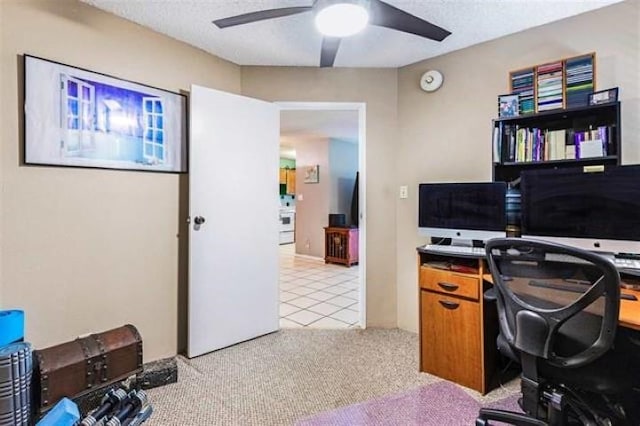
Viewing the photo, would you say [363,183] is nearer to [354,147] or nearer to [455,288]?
[455,288]

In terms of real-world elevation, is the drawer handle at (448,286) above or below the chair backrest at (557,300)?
below

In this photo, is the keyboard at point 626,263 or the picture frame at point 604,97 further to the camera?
the picture frame at point 604,97

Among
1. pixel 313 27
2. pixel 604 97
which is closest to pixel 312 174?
pixel 313 27

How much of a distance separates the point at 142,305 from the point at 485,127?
2.68 m

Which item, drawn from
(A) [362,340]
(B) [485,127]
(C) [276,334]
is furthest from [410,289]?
(B) [485,127]

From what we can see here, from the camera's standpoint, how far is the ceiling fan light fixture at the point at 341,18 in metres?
1.59

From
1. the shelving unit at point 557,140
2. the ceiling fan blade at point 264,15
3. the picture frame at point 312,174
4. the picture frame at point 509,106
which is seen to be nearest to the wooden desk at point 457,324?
the shelving unit at point 557,140

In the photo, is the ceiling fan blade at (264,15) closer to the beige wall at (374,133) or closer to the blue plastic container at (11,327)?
the beige wall at (374,133)

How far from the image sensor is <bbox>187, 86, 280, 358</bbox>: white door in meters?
2.45

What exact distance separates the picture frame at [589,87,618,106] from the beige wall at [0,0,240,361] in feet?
8.36

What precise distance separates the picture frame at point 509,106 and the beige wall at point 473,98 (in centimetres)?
23

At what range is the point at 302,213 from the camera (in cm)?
680

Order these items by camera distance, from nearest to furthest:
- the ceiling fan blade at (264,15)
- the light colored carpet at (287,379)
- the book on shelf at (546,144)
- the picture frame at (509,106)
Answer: the ceiling fan blade at (264,15) < the light colored carpet at (287,379) < the book on shelf at (546,144) < the picture frame at (509,106)

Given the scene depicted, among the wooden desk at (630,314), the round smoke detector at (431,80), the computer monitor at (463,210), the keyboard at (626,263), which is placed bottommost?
the wooden desk at (630,314)
